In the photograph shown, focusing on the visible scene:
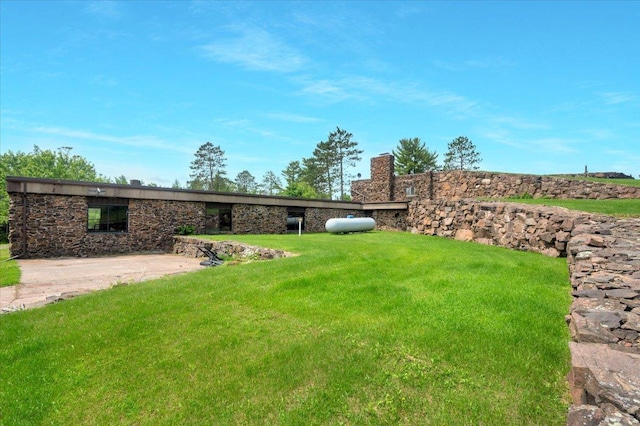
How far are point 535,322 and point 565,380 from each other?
1.37m

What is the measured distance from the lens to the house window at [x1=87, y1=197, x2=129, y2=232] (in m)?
17.7

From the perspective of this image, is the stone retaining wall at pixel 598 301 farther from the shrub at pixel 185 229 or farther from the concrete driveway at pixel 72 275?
the shrub at pixel 185 229

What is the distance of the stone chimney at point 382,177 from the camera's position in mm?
31516

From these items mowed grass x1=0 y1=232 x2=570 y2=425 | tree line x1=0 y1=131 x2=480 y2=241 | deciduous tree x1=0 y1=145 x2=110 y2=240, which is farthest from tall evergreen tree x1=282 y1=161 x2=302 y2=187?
mowed grass x1=0 y1=232 x2=570 y2=425

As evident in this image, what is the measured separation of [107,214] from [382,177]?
2169 centimetres

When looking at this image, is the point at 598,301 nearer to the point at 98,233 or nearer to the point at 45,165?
the point at 98,233

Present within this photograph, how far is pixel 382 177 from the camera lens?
31.9 metres

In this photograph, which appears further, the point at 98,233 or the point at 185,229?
the point at 185,229

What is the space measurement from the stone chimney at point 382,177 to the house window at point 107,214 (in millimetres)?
Result: 20580

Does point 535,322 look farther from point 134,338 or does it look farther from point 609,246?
point 134,338

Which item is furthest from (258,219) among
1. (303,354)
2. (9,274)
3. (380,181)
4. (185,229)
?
(303,354)

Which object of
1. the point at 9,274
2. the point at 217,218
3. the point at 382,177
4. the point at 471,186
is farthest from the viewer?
the point at 382,177

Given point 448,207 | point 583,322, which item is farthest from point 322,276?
point 448,207

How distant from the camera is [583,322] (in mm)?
4016
